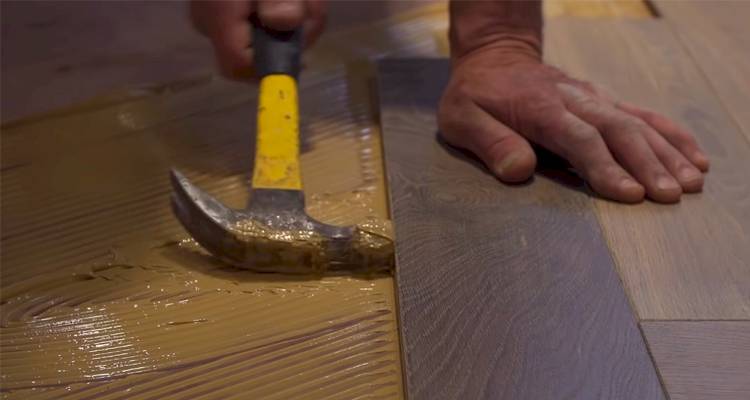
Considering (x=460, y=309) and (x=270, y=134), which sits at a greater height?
(x=270, y=134)

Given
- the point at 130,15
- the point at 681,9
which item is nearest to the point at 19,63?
the point at 130,15

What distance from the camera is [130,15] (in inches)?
66.7

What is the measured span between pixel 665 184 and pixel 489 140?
0.87 feet

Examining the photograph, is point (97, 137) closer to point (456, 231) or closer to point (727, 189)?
point (456, 231)

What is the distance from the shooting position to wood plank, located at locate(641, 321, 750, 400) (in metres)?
0.78

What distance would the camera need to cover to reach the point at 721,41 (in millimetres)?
1637

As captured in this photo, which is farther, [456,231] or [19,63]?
[19,63]

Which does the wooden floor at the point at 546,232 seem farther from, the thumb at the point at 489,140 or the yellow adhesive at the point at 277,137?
the yellow adhesive at the point at 277,137

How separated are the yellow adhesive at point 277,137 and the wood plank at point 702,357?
0.50m

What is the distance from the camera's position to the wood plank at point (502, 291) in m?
0.79

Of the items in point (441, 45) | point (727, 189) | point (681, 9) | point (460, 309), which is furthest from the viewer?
point (681, 9)

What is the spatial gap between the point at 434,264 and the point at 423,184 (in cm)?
20

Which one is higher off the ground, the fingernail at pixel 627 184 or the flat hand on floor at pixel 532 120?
the flat hand on floor at pixel 532 120

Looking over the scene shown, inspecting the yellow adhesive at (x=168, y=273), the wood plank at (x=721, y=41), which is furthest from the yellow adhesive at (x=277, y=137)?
Answer: the wood plank at (x=721, y=41)
